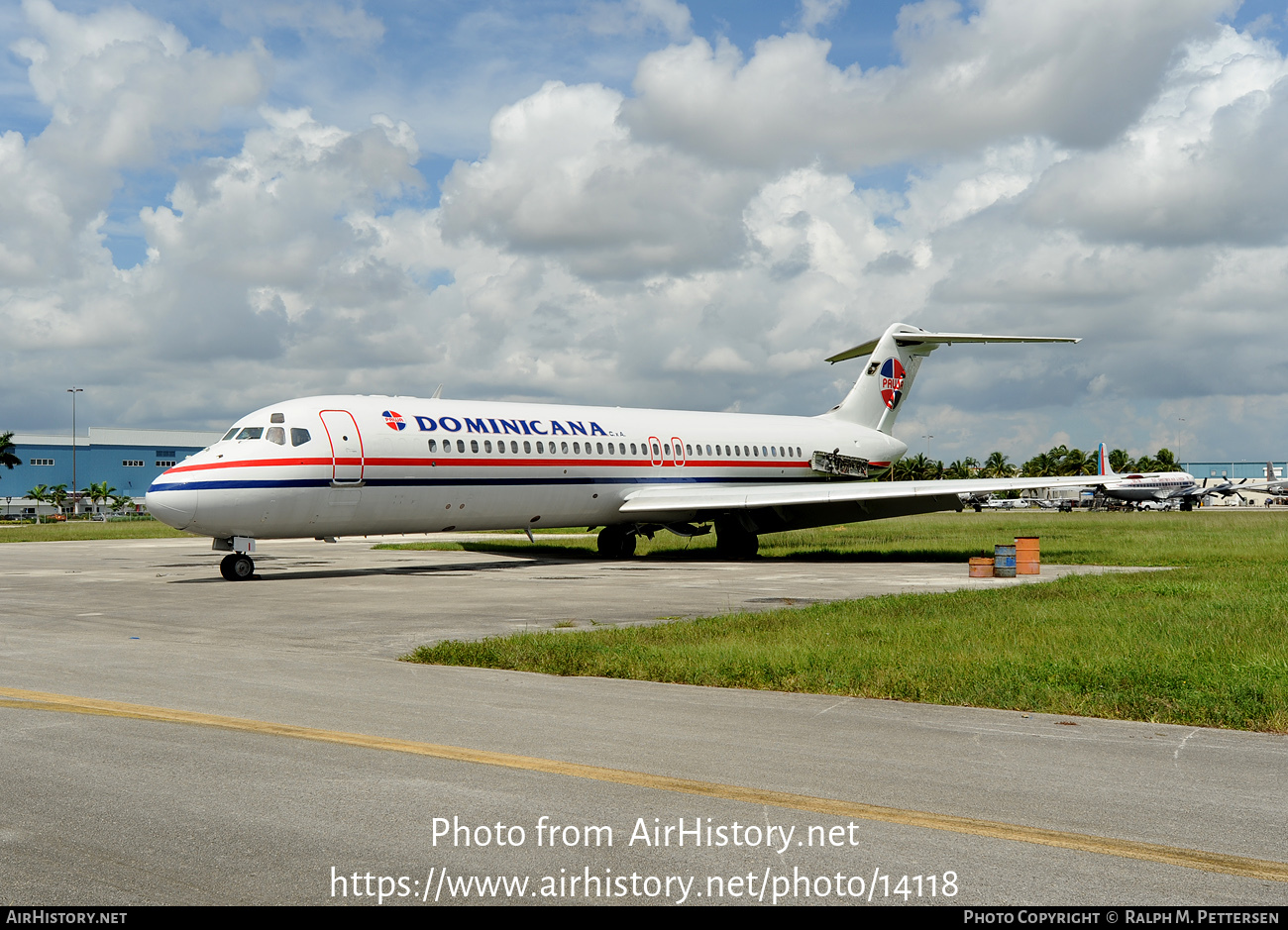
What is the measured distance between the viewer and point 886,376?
39125 millimetres

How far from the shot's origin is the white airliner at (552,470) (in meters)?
23.3

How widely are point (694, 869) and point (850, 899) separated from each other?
0.76 meters

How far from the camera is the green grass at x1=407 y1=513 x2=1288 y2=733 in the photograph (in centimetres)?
934

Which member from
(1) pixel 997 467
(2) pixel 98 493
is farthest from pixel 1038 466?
(2) pixel 98 493

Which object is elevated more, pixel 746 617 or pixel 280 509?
pixel 280 509

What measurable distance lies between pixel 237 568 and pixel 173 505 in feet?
7.27

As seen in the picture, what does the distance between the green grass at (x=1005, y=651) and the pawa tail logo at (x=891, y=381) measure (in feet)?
64.8

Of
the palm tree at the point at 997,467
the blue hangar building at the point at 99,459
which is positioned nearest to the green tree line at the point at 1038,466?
the palm tree at the point at 997,467

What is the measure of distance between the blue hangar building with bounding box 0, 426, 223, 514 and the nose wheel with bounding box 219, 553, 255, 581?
13005 centimetres

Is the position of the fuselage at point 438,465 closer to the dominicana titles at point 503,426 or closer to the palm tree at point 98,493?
the dominicana titles at point 503,426

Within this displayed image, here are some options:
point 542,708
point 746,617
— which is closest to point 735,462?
point 746,617

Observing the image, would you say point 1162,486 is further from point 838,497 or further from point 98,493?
point 98,493
